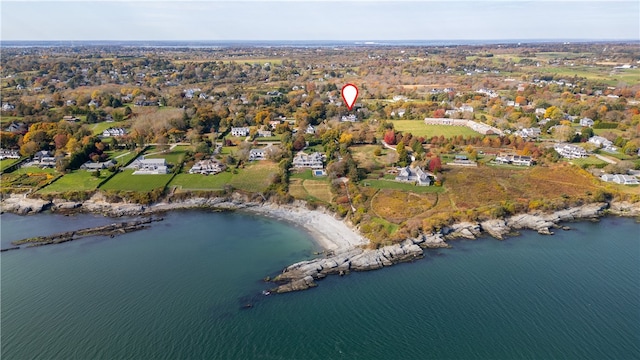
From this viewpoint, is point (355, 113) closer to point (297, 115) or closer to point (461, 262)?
point (297, 115)

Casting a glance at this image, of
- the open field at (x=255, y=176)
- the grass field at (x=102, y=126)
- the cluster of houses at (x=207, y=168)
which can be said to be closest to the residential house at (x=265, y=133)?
the open field at (x=255, y=176)

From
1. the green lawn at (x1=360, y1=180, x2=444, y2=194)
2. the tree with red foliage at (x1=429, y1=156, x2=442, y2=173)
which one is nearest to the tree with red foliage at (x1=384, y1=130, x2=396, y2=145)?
the tree with red foliage at (x1=429, y1=156, x2=442, y2=173)

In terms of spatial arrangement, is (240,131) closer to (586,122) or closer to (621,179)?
(621,179)

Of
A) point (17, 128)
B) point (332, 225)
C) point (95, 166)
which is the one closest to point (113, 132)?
point (17, 128)

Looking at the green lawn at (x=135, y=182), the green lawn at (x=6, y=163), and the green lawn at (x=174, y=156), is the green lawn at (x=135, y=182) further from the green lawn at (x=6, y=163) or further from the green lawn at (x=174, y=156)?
the green lawn at (x=6, y=163)

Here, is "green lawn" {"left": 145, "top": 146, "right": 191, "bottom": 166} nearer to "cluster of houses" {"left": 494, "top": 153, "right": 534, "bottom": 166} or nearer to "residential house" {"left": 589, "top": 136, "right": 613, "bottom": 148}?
"cluster of houses" {"left": 494, "top": 153, "right": 534, "bottom": 166}

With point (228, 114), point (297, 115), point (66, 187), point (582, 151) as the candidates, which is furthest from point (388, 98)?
point (66, 187)
